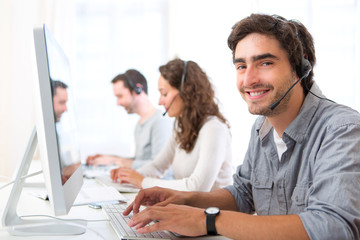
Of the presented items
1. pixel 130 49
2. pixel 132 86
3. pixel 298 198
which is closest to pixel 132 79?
pixel 132 86

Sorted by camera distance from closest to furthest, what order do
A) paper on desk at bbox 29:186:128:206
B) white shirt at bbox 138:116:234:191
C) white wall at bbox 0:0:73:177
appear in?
paper on desk at bbox 29:186:128:206 < white shirt at bbox 138:116:234:191 < white wall at bbox 0:0:73:177

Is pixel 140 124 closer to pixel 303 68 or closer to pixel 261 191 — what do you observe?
pixel 261 191

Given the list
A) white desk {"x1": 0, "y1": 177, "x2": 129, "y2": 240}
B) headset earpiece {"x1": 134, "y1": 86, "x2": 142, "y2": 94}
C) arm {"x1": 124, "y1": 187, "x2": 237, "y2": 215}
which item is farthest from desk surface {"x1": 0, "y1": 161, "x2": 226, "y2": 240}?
headset earpiece {"x1": 134, "y1": 86, "x2": 142, "y2": 94}

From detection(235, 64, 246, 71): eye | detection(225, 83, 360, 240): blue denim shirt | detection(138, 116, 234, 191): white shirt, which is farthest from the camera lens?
detection(138, 116, 234, 191): white shirt

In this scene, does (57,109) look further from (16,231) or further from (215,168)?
(215,168)

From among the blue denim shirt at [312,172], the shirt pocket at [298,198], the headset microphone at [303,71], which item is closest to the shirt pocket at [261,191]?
the blue denim shirt at [312,172]

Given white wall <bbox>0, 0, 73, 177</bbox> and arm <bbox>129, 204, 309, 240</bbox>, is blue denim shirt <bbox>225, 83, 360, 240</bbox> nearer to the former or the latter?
arm <bbox>129, 204, 309, 240</bbox>

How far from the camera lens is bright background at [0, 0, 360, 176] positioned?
3.40 m

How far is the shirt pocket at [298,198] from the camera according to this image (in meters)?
1.03

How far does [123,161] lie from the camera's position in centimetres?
256

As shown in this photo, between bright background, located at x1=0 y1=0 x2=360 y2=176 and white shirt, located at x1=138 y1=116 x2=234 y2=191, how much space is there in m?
1.57

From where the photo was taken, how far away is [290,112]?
112cm

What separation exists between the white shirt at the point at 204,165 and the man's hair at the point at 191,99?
50 millimetres

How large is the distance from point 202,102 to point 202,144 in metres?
0.30
